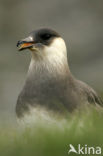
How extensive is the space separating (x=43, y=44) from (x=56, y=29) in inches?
487

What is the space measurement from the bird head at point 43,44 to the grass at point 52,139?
164 centimetres

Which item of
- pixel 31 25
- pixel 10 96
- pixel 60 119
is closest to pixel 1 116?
pixel 60 119

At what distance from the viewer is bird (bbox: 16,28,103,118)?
820 centimetres

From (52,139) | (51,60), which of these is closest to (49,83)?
(51,60)

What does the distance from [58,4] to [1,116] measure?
1461 centimetres

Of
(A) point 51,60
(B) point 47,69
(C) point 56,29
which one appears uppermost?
(C) point 56,29

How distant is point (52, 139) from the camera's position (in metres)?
6.73

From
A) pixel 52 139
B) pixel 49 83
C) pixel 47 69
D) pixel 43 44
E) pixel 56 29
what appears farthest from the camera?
pixel 56 29

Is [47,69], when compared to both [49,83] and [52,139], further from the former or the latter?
[52,139]

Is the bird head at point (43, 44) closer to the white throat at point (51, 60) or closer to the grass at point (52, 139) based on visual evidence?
the white throat at point (51, 60)

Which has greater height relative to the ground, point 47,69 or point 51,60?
point 51,60

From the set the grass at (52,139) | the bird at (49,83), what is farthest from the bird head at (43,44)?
the grass at (52,139)

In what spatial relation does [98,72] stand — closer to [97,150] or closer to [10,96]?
[10,96]

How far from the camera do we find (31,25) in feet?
73.3
